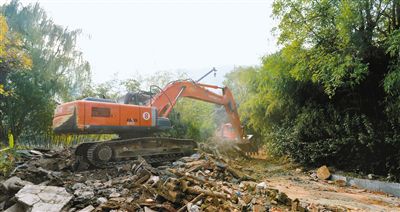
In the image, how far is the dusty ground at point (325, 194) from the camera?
5306mm

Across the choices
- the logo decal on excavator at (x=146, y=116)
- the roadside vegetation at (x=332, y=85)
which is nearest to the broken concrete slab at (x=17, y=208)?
the logo decal on excavator at (x=146, y=116)

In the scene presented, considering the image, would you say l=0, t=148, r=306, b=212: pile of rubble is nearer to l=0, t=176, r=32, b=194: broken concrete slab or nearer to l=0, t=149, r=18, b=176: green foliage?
l=0, t=176, r=32, b=194: broken concrete slab

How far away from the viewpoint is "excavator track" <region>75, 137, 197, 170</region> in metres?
7.34

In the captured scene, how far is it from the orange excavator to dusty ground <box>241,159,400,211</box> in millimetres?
2985

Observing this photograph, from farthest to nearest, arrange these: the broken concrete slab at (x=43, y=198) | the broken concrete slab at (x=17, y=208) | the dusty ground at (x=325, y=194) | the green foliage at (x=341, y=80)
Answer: the green foliage at (x=341, y=80) → the dusty ground at (x=325, y=194) → the broken concrete slab at (x=17, y=208) → the broken concrete slab at (x=43, y=198)

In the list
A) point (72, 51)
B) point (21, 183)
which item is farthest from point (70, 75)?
point (21, 183)

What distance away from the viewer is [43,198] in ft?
15.6

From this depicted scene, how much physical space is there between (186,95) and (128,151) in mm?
2770

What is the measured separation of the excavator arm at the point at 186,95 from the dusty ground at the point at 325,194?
315 centimetres

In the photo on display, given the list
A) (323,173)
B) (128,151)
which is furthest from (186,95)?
(323,173)

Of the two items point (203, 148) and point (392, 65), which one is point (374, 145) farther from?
point (203, 148)

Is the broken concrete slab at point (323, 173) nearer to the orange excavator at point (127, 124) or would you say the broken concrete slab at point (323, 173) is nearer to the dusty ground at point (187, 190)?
the dusty ground at point (187, 190)

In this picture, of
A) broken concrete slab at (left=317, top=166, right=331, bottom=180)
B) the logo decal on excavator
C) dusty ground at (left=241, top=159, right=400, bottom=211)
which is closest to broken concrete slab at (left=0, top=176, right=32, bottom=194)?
the logo decal on excavator

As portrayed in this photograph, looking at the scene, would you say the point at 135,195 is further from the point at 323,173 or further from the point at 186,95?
the point at 323,173
